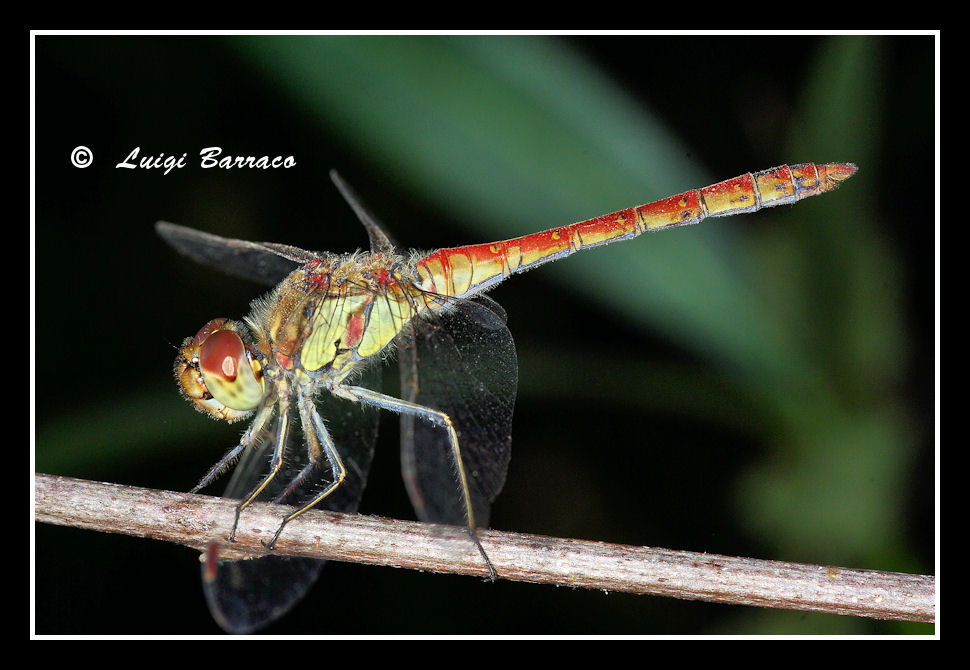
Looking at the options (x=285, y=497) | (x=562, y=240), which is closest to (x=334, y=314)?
(x=285, y=497)

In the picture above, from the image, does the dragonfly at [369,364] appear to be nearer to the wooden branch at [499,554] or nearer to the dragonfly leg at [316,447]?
the dragonfly leg at [316,447]

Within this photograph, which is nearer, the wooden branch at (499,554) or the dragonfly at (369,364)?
the wooden branch at (499,554)

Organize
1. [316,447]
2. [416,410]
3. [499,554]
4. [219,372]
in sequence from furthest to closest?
1. [316,447]
2. [416,410]
3. [219,372]
4. [499,554]

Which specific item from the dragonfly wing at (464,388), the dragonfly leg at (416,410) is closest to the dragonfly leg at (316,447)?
the dragonfly leg at (416,410)

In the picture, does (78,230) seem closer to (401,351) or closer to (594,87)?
(401,351)

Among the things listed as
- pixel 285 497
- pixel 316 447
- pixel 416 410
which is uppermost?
pixel 416 410

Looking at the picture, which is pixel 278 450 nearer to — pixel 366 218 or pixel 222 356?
pixel 222 356

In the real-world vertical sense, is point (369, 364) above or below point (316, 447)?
above
